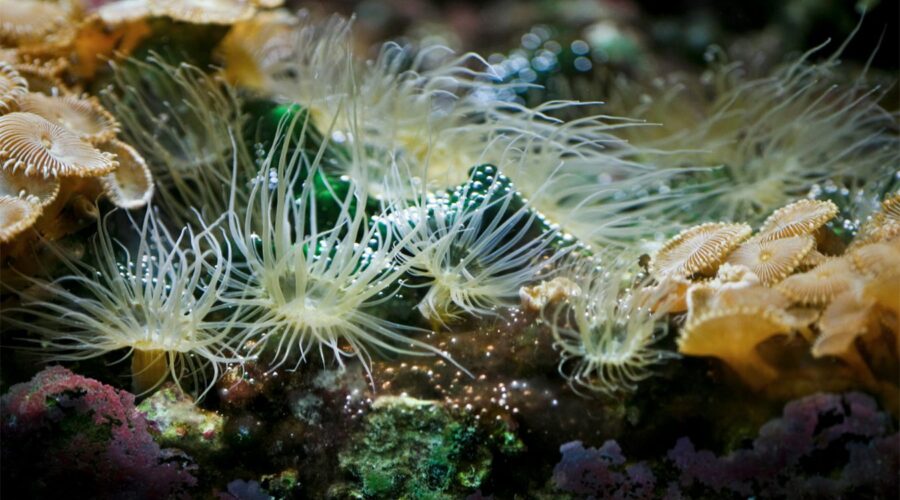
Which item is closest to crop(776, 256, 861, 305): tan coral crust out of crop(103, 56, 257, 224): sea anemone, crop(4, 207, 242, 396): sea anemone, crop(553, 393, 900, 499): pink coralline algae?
crop(553, 393, 900, 499): pink coralline algae

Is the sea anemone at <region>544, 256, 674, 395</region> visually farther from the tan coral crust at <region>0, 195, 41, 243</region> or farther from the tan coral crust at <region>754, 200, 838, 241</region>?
the tan coral crust at <region>0, 195, 41, 243</region>

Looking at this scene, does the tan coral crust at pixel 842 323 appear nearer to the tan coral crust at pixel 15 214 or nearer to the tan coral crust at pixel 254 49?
the tan coral crust at pixel 15 214

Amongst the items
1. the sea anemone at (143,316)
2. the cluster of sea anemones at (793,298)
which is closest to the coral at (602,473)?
the cluster of sea anemones at (793,298)

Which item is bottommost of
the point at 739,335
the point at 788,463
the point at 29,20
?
the point at 788,463

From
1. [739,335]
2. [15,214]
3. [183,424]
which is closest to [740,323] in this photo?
[739,335]

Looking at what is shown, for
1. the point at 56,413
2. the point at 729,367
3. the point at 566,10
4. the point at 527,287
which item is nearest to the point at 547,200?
the point at 527,287

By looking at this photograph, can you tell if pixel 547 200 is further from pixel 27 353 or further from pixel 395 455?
pixel 27 353

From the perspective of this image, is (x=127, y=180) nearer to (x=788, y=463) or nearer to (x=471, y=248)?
(x=471, y=248)
